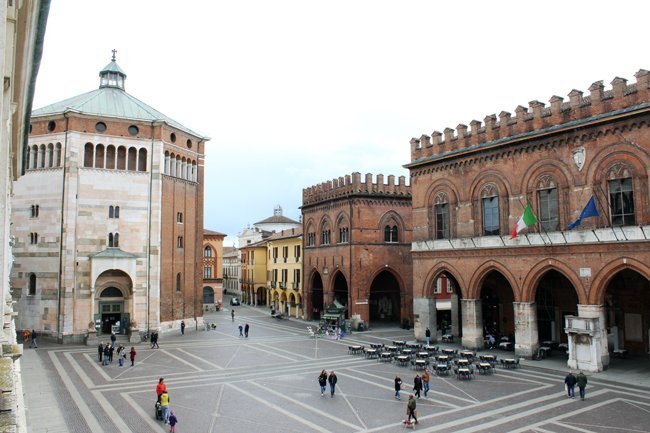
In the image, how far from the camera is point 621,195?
83.5ft

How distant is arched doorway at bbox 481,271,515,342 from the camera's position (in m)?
35.8

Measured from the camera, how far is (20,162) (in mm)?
24750

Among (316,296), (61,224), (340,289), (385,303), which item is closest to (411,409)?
(61,224)

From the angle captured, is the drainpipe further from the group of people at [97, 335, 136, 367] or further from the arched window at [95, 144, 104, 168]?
the group of people at [97, 335, 136, 367]

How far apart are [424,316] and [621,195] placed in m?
15.2

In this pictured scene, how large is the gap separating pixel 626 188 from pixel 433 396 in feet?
46.8

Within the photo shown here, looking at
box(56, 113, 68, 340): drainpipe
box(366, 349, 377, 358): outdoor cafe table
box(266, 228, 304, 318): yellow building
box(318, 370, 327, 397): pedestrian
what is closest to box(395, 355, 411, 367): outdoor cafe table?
box(366, 349, 377, 358): outdoor cafe table

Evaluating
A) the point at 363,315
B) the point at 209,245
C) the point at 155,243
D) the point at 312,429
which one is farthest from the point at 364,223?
the point at 209,245

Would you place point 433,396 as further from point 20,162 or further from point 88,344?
point 88,344

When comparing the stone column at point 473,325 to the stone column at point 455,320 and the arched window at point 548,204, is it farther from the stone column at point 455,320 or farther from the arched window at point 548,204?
the arched window at point 548,204

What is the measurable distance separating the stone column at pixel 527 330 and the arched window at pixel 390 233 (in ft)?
65.9

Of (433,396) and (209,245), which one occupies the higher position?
(209,245)

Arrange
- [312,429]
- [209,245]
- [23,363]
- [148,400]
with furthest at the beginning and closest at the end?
[209,245], [23,363], [148,400], [312,429]

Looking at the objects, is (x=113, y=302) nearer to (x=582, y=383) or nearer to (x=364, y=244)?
(x=364, y=244)
